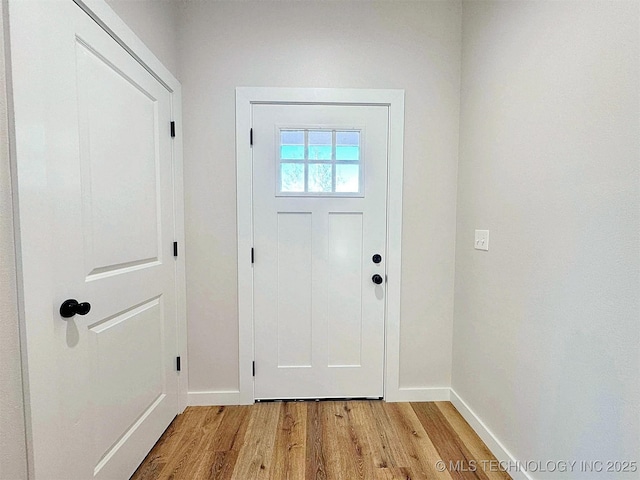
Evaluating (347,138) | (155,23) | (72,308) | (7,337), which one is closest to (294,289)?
(347,138)

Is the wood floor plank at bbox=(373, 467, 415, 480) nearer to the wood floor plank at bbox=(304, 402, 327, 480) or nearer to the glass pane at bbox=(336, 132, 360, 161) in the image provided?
the wood floor plank at bbox=(304, 402, 327, 480)

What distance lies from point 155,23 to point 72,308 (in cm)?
151

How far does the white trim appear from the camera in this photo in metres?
1.38

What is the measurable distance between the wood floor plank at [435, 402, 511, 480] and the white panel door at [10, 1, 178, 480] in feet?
5.68

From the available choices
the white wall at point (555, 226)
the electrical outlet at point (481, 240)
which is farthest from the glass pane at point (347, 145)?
the electrical outlet at point (481, 240)

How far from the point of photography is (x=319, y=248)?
193 centimetres

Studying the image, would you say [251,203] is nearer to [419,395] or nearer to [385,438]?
[385,438]

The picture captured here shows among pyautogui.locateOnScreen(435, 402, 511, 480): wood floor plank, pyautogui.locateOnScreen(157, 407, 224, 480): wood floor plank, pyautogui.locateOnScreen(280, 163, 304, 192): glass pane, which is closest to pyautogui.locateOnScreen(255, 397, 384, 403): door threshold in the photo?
pyautogui.locateOnScreen(157, 407, 224, 480): wood floor plank

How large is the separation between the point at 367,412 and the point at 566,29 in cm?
219

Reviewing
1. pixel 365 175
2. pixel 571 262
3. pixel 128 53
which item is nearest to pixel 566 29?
pixel 571 262

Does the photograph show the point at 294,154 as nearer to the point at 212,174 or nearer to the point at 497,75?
the point at 212,174

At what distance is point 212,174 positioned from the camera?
1868 millimetres

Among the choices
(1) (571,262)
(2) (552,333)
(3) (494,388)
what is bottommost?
(3) (494,388)

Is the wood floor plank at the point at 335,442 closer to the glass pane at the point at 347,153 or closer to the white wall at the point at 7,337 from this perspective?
the white wall at the point at 7,337
